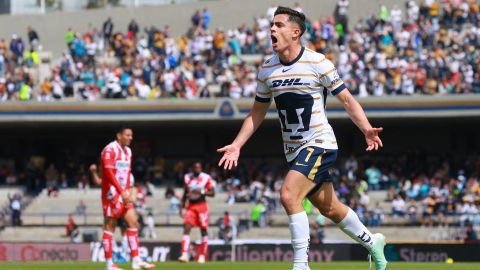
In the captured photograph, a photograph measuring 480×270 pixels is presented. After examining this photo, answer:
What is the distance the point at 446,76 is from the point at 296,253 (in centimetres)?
2760

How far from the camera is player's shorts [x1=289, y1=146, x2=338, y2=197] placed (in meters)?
11.1

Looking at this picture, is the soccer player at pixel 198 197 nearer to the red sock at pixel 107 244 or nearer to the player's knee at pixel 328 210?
the red sock at pixel 107 244

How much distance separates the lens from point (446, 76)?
3750 cm

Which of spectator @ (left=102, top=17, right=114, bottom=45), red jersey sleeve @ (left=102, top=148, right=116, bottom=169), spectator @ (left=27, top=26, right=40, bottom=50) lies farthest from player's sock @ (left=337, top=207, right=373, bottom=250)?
spectator @ (left=27, top=26, right=40, bottom=50)

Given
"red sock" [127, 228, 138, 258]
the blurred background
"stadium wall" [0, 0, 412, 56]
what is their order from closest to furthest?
"red sock" [127, 228, 138, 258] → the blurred background → "stadium wall" [0, 0, 412, 56]

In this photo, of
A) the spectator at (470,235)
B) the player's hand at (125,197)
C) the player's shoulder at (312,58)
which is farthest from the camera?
the spectator at (470,235)

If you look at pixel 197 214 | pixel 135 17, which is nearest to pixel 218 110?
pixel 135 17

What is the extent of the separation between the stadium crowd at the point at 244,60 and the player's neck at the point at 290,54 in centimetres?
2581

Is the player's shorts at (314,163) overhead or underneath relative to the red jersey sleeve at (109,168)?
overhead

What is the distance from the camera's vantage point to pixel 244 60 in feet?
134

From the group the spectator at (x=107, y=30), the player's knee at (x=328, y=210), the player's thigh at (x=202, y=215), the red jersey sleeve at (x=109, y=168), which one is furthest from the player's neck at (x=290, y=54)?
the spectator at (x=107, y=30)

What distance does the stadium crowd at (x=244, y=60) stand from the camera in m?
37.5

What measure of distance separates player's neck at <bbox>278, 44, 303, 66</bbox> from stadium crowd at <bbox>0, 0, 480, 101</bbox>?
25.8m

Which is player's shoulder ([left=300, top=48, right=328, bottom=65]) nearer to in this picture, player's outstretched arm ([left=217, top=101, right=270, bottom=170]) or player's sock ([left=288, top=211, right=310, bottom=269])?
player's outstretched arm ([left=217, top=101, right=270, bottom=170])
